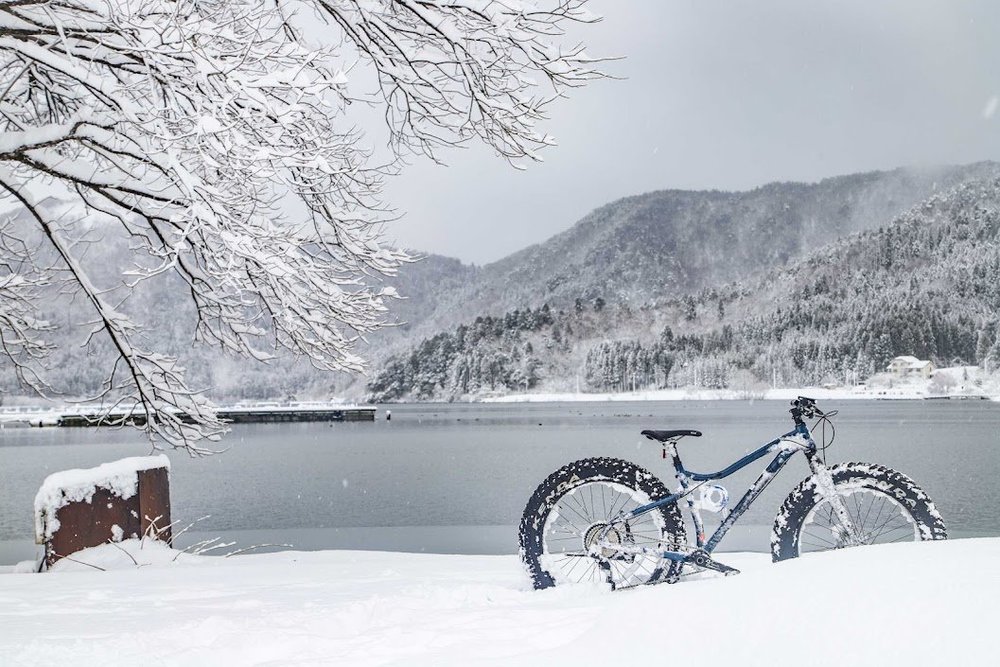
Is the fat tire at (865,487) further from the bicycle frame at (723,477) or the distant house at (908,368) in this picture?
the distant house at (908,368)

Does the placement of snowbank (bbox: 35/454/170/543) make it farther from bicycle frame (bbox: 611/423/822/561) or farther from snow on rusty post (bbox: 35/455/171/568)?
bicycle frame (bbox: 611/423/822/561)

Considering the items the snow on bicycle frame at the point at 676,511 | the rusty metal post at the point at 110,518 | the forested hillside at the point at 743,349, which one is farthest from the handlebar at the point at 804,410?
the forested hillside at the point at 743,349

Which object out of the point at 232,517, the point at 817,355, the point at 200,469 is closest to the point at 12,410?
the point at 200,469

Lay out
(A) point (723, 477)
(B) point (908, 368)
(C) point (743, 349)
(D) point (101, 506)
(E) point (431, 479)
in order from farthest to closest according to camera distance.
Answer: (C) point (743, 349) < (B) point (908, 368) < (E) point (431, 479) < (D) point (101, 506) < (A) point (723, 477)

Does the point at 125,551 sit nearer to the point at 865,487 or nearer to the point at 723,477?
the point at 723,477

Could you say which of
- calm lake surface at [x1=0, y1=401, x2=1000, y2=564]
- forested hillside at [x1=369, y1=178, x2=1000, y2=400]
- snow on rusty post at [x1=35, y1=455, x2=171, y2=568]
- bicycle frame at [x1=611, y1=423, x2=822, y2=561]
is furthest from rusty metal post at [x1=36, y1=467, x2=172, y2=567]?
forested hillside at [x1=369, y1=178, x2=1000, y2=400]

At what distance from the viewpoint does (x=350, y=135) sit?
7.16 meters

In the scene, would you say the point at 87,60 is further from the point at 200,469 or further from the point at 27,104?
the point at 200,469

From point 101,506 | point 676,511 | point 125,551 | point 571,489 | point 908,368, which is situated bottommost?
point 908,368

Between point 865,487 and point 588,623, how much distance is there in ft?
6.81

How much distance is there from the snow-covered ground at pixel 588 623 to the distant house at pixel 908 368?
16931 cm

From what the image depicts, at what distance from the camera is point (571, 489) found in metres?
4.53

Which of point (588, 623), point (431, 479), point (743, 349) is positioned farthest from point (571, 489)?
point (743, 349)

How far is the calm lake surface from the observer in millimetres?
18281
